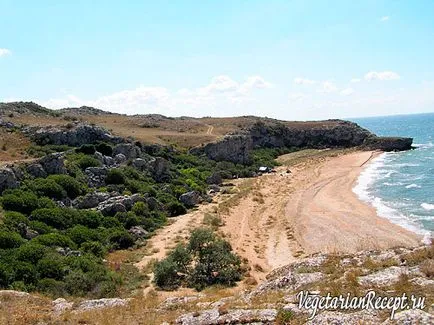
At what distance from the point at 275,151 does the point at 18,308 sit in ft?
298

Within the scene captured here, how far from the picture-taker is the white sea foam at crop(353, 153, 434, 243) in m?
37.6

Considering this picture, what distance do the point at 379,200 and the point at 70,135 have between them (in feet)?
138

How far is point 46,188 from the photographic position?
35750 millimetres

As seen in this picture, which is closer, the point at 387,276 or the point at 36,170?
the point at 387,276

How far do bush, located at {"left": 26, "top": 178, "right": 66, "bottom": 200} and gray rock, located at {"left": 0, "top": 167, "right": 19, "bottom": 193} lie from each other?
1.24 meters

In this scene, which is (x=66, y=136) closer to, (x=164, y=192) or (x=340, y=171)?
(x=164, y=192)

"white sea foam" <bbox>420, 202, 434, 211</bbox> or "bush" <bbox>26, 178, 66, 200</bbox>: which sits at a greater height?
"bush" <bbox>26, 178, 66, 200</bbox>

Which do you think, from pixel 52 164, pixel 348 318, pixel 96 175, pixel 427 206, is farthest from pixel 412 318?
pixel 427 206

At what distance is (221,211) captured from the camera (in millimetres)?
44281

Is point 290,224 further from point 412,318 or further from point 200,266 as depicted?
point 412,318

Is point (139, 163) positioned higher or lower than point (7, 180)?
lower

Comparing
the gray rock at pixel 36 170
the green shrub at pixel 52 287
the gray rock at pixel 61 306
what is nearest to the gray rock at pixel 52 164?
the gray rock at pixel 36 170

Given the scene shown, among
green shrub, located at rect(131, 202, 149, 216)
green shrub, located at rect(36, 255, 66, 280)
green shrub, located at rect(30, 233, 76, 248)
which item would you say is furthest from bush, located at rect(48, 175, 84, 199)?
green shrub, located at rect(36, 255, 66, 280)

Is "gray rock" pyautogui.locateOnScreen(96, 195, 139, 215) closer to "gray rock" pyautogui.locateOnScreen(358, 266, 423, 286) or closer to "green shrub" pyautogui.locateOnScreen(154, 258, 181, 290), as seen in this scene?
"green shrub" pyautogui.locateOnScreen(154, 258, 181, 290)
